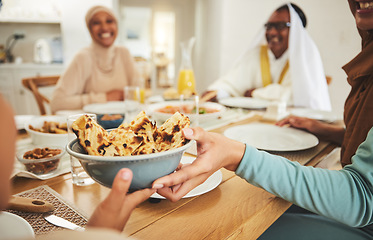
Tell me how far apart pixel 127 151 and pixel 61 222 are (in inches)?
7.4

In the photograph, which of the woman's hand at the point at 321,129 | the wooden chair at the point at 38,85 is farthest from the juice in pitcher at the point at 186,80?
the wooden chair at the point at 38,85

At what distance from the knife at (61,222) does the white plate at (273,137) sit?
0.60 metres

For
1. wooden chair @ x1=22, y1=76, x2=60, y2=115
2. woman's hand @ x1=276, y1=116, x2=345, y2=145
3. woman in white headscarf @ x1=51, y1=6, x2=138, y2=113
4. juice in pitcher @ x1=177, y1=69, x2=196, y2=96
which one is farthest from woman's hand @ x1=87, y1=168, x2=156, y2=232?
wooden chair @ x1=22, y1=76, x2=60, y2=115

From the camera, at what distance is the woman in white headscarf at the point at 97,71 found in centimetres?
200

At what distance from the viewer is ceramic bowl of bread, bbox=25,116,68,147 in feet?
2.84

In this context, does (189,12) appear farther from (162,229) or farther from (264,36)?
(162,229)

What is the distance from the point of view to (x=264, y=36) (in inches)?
109

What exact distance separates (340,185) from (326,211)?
0.07 metres

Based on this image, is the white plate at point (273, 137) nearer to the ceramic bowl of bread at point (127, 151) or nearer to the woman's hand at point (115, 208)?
the ceramic bowl of bread at point (127, 151)

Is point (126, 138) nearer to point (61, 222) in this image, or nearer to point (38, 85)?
point (61, 222)

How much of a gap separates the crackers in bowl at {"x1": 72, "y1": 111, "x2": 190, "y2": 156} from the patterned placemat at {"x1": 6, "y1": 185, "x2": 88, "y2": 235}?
16 cm

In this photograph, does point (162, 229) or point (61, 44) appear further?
point (61, 44)

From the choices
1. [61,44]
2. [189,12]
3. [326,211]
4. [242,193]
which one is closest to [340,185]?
[326,211]

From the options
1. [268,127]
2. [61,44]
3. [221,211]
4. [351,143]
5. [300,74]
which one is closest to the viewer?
[221,211]
